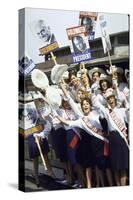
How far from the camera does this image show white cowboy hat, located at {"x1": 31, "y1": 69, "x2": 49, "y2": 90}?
7078 millimetres

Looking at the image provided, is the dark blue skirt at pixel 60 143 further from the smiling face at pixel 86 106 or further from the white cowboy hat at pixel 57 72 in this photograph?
the white cowboy hat at pixel 57 72

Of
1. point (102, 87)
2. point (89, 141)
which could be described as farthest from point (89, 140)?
point (102, 87)

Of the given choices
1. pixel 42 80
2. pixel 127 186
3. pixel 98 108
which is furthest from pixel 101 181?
pixel 42 80

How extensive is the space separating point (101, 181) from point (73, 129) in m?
0.69

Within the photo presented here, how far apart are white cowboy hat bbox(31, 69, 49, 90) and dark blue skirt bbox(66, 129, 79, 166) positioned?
1.86 ft

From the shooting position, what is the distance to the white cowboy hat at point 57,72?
720cm

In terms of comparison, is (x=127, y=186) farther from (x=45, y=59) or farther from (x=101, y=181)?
(x=45, y=59)

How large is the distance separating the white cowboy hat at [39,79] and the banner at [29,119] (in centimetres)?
21

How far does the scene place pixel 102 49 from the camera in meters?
7.46

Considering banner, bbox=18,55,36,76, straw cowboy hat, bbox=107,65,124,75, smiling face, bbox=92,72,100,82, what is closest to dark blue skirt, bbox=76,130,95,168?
smiling face, bbox=92,72,100,82

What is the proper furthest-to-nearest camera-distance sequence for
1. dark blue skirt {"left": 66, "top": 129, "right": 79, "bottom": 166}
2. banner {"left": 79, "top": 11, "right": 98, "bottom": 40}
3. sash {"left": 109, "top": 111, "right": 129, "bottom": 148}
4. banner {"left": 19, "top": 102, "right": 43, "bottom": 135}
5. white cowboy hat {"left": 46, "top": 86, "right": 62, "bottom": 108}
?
1. sash {"left": 109, "top": 111, "right": 129, "bottom": 148}
2. banner {"left": 79, "top": 11, "right": 98, "bottom": 40}
3. dark blue skirt {"left": 66, "top": 129, "right": 79, "bottom": 166}
4. white cowboy hat {"left": 46, "top": 86, "right": 62, "bottom": 108}
5. banner {"left": 19, "top": 102, "right": 43, "bottom": 135}

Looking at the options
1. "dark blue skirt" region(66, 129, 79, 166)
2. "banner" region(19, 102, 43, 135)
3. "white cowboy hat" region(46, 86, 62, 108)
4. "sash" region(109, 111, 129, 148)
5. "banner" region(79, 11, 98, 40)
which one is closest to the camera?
"banner" region(19, 102, 43, 135)

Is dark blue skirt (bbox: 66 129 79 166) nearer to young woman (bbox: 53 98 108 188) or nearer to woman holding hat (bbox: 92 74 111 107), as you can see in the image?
young woman (bbox: 53 98 108 188)

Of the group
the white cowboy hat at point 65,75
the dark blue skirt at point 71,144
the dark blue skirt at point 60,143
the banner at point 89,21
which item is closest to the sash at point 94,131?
the dark blue skirt at point 71,144
